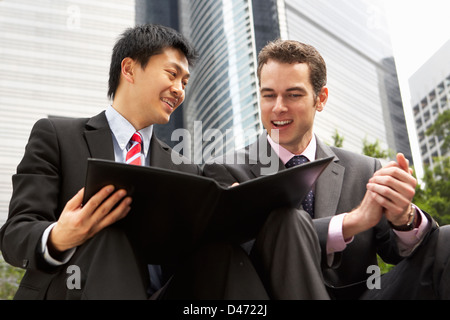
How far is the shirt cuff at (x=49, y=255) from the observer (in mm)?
1652

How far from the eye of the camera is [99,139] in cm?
241

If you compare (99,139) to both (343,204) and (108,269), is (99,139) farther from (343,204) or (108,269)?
(343,204)

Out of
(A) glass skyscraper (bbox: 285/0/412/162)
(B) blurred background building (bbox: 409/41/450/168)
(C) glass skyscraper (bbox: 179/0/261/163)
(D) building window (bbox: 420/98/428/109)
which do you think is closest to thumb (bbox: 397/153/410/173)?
(C) glass skyscraper (bbox: 179/0/261/163)

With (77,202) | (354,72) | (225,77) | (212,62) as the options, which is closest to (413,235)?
(77,202)

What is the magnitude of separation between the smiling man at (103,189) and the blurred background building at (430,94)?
5457 centimetres

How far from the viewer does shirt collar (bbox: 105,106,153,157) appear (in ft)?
8.47

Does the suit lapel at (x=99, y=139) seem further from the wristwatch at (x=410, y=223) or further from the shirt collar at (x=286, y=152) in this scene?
the wristwatch at (x=410, y=223)

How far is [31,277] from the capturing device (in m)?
1.83

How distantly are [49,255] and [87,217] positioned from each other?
0.28 metres

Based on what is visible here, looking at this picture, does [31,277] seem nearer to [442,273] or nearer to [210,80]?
[442,273]

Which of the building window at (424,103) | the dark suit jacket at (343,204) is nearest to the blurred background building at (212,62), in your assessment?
the building window at (424,103)

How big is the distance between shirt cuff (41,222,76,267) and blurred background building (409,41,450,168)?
5587cm

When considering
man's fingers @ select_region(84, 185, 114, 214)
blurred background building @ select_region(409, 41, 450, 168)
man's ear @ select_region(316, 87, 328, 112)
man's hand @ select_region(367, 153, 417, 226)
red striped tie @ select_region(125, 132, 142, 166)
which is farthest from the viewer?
blurred background building @ select_region(409, 41, 450, 168)

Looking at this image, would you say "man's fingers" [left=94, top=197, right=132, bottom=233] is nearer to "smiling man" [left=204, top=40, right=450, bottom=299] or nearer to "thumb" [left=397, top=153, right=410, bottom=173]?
"smiling man" [left=204, top=40, right=450, bottom=299]
